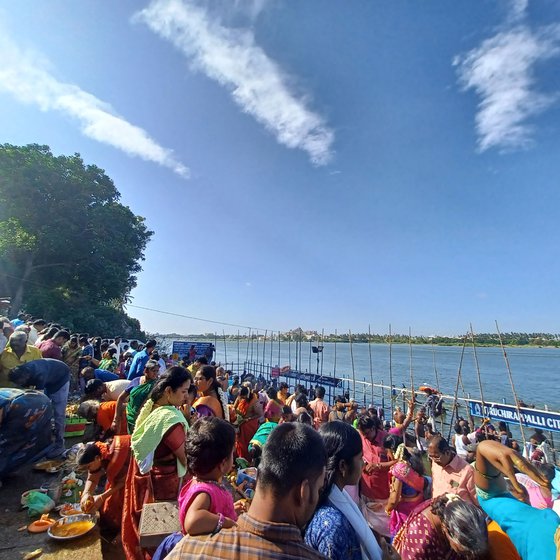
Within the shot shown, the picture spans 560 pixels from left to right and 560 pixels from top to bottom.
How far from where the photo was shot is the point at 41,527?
3.06m

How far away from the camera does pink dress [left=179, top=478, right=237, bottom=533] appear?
176cm

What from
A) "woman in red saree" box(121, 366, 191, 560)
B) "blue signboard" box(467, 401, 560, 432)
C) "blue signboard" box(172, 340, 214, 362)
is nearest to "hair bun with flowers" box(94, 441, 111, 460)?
"woman in red saree" box(121, 366, 191, 560)

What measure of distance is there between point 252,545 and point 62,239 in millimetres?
24539

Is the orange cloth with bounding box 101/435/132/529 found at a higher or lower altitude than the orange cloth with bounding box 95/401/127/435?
lower

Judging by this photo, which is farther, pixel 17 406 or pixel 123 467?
pixel 17 406

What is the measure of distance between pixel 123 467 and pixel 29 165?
959 inches

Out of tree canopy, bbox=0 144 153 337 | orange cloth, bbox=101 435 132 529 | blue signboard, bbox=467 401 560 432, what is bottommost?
orange cloth, bbox=101 435 132 529

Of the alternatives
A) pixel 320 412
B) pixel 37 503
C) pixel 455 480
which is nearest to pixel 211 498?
pixel 455 480

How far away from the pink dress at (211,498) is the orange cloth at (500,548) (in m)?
1.46

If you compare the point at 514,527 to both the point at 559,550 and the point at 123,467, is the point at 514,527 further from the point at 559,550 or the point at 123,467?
the point at 123,467

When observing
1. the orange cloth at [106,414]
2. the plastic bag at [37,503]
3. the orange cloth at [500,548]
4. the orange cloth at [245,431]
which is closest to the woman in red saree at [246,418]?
the orange cloth at [245,431]

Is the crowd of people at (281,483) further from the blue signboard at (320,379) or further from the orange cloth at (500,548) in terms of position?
the blue signboard at (320,379)

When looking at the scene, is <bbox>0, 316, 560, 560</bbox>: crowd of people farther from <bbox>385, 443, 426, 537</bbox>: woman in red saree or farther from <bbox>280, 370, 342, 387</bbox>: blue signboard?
<bbox>280, 370, 342, 387</bbox>: blue signboard

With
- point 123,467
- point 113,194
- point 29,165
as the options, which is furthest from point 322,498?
point 113,194
